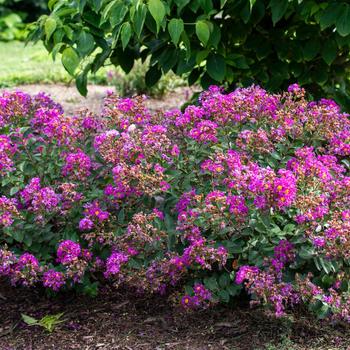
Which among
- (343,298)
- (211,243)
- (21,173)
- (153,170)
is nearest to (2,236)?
(21,173)

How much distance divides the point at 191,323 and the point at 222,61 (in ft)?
5.40

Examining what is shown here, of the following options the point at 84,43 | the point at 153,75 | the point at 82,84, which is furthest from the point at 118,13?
the point at 153,75

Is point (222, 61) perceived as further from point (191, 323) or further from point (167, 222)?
point (191, 323)

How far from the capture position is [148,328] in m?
3.22

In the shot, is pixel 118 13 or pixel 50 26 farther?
pixel 50 26

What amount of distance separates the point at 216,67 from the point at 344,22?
753 mm

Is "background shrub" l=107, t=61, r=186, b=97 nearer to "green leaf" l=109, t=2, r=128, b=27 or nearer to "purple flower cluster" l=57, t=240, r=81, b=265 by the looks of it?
"green leaf" l=109, t=2, r=128, b=27

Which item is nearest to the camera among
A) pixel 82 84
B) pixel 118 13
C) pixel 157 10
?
pixel 157 10

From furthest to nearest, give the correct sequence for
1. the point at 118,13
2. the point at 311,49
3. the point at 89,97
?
1. the point at 89,97
2. the point at 311,49
3. the point at 118,13

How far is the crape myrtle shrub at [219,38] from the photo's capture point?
3721 mm

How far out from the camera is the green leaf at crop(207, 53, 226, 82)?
13.6 ft

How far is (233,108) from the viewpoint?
3375 mm

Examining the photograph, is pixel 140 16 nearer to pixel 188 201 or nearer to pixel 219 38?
pixel 219 38

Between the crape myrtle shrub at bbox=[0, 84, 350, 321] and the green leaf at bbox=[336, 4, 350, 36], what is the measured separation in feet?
1.72
